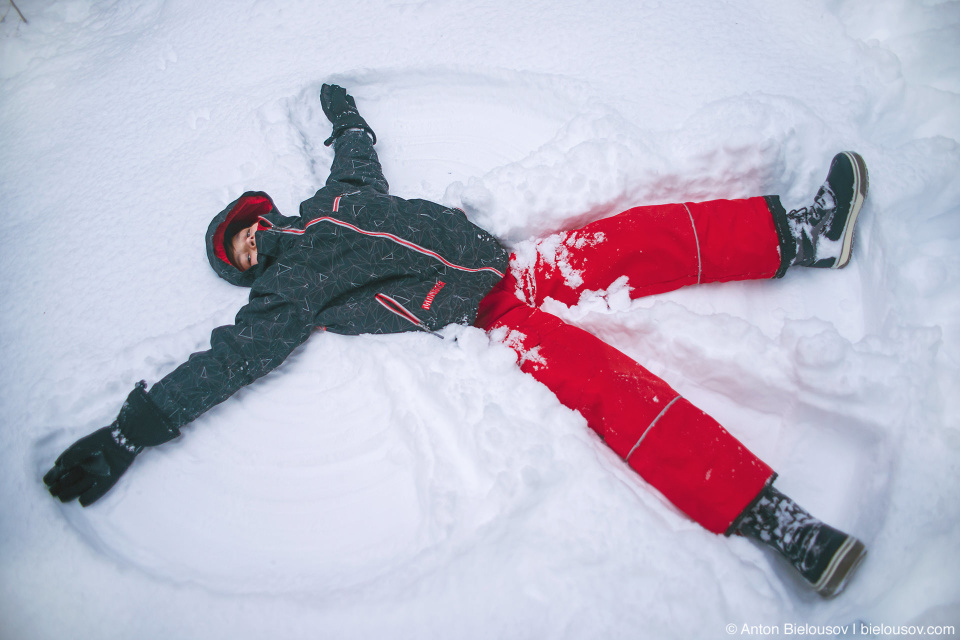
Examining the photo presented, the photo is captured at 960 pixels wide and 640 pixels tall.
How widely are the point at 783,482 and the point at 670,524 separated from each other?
0.34 meters

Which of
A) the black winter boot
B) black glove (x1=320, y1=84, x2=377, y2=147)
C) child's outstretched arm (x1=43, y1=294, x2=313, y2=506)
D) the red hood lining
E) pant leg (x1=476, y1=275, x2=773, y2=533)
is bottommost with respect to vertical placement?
pant leg (x1=476, y1=275, x2=773, y2=533)

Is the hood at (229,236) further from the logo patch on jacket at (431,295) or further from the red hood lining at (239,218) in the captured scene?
the logo patch on jacket at (431,295)

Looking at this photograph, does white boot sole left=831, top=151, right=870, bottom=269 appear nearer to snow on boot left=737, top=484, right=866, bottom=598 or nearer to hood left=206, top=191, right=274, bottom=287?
snow on boot left=737, top=484, right=866, bottom=598

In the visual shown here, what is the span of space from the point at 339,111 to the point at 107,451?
4.26 feet

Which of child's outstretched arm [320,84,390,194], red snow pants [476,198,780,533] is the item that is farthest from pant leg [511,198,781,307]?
child's outstretched arm [320,84,390,194]

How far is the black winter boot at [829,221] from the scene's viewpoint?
1.22 meters

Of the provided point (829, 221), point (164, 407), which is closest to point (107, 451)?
point (164, 407)

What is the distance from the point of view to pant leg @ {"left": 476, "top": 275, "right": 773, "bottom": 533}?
95 centimetres

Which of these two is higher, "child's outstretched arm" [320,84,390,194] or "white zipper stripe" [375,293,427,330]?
"child's outstretched arm" [320,84,390,194]

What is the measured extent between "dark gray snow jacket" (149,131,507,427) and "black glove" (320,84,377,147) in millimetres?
444

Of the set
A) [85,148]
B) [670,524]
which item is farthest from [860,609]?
[85,148]

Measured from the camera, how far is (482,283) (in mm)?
1282

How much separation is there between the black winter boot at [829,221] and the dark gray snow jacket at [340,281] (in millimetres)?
765

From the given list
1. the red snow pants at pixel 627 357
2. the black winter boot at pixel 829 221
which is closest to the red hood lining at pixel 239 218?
the red snow pants at pixel 627 357
